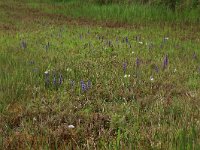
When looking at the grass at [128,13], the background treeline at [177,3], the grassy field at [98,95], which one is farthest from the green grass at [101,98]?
the background treeline at [177,3]

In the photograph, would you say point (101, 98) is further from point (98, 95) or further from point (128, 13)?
point (128, 13)

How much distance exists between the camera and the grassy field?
151 inches

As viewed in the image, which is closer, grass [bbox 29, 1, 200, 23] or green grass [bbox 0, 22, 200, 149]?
green grass [bbox 0, 22, 200, 149]

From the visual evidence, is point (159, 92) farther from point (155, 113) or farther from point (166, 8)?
point (166, 8)

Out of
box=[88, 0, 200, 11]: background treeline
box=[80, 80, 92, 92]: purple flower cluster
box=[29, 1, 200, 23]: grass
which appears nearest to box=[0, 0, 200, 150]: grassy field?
box=[80, 80, 92, 92]: purple flower cluster

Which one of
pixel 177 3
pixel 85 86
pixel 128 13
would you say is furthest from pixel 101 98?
pixel 128 13

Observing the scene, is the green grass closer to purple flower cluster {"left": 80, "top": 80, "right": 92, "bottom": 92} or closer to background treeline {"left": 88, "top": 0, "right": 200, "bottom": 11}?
purple flower cluster {"left": 80, "top": 80, "right": 92, "bottom": 92}

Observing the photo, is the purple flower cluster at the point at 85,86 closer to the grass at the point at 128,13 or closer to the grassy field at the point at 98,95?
the grassy field at the point at 98,95

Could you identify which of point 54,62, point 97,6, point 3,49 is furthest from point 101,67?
point 97,6

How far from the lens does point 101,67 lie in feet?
22.4

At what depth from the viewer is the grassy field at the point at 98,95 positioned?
3846mm

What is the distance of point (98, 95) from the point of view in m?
5.39

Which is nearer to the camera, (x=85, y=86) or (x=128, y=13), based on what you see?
(x=85, y=86)

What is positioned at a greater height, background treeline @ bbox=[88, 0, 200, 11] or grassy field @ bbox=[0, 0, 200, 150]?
background treeline @ bbox=[88, 0, 200, 11]
